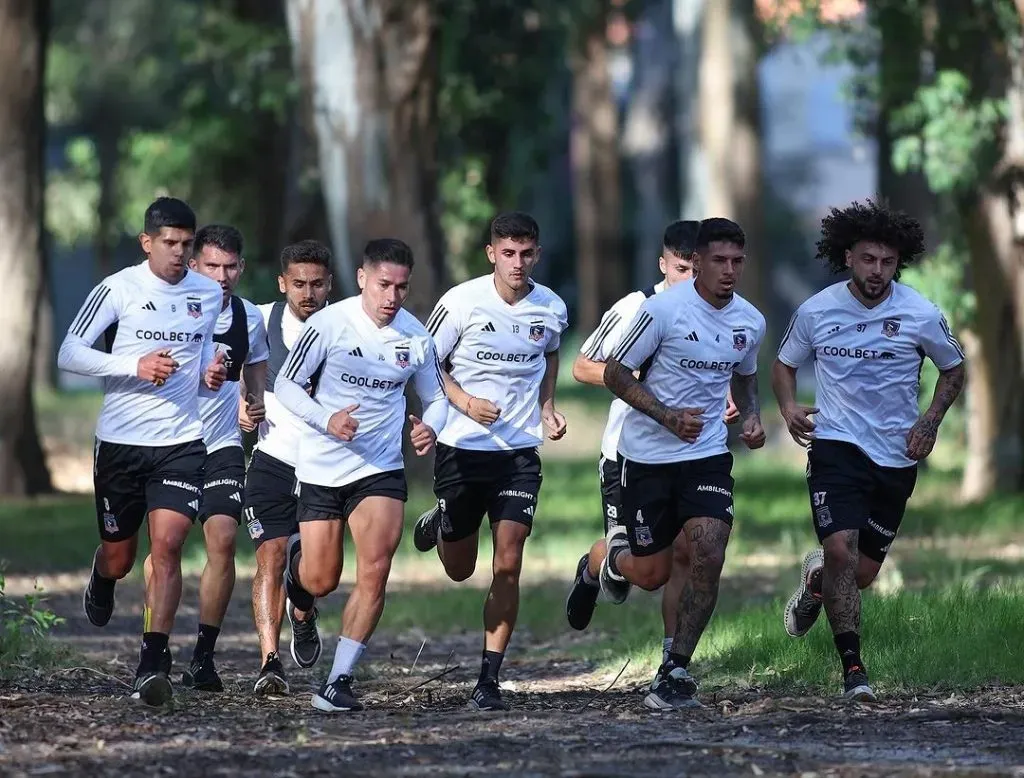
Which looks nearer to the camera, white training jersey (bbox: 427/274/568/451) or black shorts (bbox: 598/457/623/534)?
white training jersey (bbox: 427/274/568/451)

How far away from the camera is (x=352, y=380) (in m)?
11.4

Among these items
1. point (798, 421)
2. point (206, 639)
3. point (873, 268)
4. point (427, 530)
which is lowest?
point (206, 639)

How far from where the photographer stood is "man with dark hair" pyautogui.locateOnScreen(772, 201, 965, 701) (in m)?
11.5

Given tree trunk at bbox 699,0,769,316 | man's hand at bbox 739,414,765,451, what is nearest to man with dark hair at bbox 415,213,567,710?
man's hand at bbox 739,414,765,451

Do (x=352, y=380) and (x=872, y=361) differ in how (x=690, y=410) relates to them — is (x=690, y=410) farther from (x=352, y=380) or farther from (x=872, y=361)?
(x=352, y=380)

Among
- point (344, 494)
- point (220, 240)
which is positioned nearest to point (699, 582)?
point (344, 494)

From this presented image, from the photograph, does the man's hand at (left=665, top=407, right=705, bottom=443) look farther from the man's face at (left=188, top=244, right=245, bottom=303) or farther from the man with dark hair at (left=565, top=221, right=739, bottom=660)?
the man's face at (left=188, top=244, right=245, bottom=303)

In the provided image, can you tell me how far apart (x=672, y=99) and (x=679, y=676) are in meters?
43.1

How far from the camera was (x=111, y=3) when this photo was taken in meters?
53.0

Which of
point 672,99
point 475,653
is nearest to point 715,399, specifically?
point 475,653

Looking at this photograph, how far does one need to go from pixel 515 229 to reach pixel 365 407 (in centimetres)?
132

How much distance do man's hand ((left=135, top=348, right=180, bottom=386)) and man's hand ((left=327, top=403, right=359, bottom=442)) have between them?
32.6 inches

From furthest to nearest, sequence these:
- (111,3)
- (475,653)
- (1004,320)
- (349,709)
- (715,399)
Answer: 1. (111,3)
2. (1004,320)
3. (475,653)
4. (715,399)
5. (349,709)

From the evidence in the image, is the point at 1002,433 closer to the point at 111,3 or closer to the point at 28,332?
the point at 28,332
